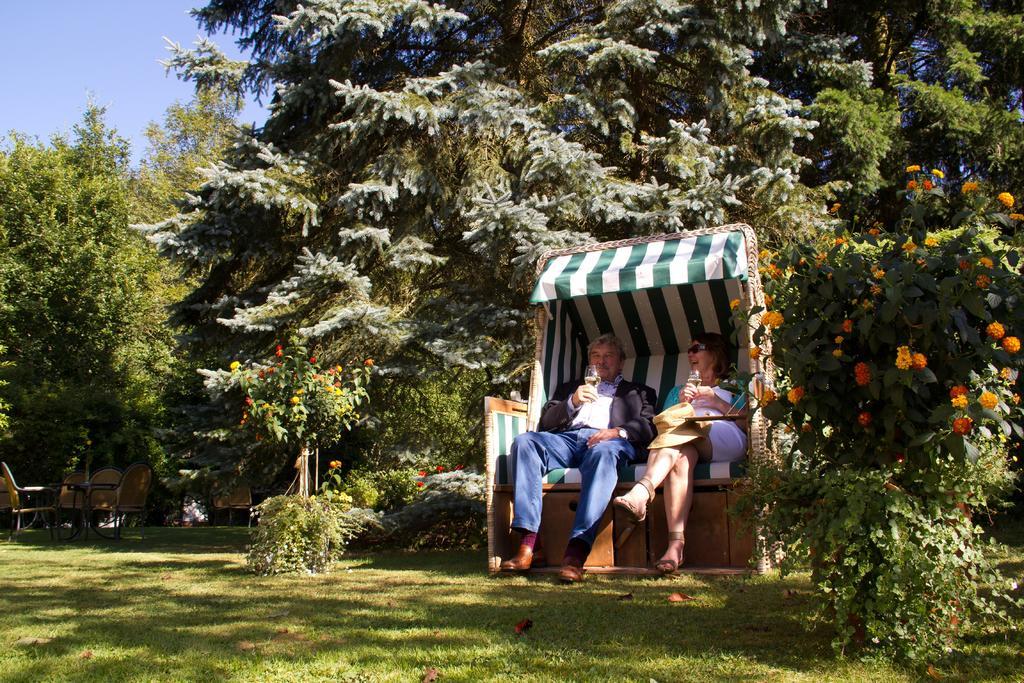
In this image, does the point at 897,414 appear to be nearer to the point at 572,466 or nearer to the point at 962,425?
the point at 962,425

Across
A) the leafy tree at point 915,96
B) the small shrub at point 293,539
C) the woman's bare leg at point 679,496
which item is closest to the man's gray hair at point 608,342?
the woman's bare leg at point 679,496

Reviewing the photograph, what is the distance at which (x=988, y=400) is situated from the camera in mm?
2361

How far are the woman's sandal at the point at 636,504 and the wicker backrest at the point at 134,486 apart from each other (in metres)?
6.25

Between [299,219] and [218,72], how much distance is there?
1.58 m

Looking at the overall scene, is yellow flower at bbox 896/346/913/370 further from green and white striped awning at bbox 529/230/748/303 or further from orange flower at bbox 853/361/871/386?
green and white striped awning at bbox 529/230/748/303

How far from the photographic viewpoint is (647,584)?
4305mm

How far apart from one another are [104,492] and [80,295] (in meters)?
9.77

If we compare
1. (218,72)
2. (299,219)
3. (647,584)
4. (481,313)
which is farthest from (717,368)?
(218,72)

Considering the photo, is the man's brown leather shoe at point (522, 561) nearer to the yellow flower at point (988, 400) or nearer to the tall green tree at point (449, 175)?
the tall green tree at point (449, 175)

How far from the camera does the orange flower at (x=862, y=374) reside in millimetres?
2500

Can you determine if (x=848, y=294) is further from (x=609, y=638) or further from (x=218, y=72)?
(x=218, y=72)

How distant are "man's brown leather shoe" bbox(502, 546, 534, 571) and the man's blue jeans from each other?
0.12m

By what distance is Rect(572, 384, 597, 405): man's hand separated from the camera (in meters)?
5.47

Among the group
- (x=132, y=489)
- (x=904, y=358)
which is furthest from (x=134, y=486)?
(x=904, y=358)
